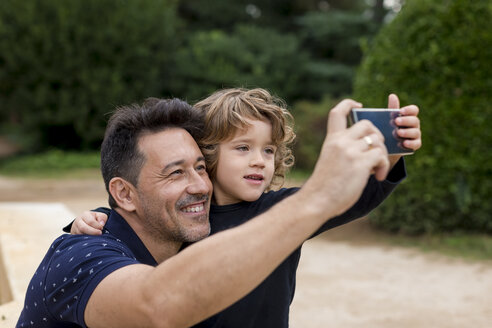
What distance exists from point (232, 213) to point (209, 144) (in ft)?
1.08

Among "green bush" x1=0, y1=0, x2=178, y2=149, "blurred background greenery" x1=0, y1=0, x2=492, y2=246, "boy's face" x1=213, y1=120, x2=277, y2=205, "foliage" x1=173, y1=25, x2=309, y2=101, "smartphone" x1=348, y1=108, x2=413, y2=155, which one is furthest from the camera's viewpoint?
"foliage" x1=173, y1=25, x2=309, y2=101

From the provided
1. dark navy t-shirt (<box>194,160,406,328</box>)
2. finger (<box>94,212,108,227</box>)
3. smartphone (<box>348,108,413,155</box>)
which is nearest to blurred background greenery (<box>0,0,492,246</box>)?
dark navy t-shirt (<box>194,160,406,328</box>)

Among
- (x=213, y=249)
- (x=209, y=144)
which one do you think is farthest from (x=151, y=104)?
(x=213, y=249)

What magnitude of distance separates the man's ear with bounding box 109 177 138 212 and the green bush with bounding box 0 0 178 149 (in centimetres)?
1808

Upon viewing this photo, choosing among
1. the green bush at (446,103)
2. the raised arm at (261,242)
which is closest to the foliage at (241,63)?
the green bush at (446,103)

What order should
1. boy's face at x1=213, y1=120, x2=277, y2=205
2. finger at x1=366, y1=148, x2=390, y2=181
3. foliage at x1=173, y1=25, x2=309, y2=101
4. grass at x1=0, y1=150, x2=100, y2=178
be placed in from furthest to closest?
foliage at x1=173, y1=25, x2=309, y2=101, grass at x1=0, y1=150, x2=100, y2=178, boy's face at x1=213, y1=120, x2=277, y2=205, finger at x1=366, y1=148, x2=390, y2=181

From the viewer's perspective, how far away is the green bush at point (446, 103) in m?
7.31

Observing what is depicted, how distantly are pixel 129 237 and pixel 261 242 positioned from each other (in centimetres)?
96

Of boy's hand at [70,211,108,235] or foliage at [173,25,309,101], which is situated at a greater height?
foliage at [173,25,309,101]

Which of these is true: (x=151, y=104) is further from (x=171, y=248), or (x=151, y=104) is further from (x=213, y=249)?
(x=213, y=249)

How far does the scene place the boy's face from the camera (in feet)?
8.20

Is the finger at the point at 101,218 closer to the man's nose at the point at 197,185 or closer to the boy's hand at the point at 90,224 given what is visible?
the boy's hand at the point at 90,224

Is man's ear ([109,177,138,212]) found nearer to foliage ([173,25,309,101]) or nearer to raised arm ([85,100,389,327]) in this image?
raised arm ([85,100,389,327])

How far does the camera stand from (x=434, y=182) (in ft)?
24.9
